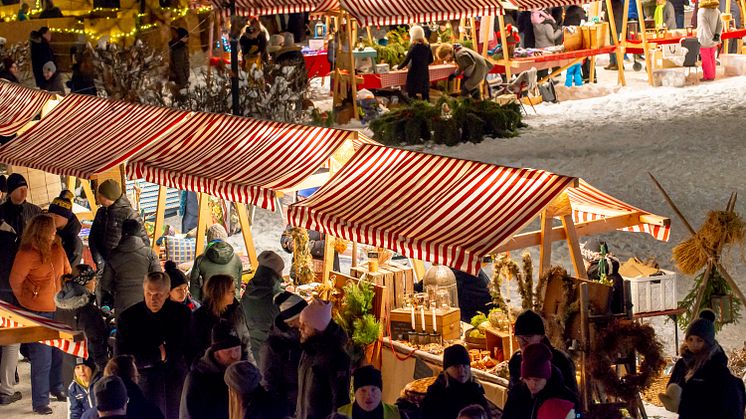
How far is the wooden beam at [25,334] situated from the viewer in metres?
6.91

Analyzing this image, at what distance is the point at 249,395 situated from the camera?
261 inches

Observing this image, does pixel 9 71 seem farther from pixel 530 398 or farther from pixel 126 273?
pixel 530 398

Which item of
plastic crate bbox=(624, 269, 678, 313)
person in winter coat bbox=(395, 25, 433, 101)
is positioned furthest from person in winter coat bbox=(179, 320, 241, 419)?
person in winter coat bbox=(395, 25, 433, 101)

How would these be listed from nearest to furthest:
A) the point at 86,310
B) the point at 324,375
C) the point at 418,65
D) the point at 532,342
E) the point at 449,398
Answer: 1. the point at 449,398
2. the point at 532,342
3. the point at 324,375
4. the point at 86,310
5. the point at 418,65

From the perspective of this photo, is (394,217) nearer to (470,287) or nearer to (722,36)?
(470,287)

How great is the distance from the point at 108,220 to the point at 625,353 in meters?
4.96

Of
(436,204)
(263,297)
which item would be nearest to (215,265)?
(263,297)

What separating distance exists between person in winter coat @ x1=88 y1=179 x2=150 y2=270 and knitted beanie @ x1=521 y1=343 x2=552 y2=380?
493 cm

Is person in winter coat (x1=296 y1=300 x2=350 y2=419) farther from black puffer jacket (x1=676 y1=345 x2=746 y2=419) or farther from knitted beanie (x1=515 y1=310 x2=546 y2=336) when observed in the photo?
black puffer jacket (x1=676 y1=345 x2=746 y2=419)

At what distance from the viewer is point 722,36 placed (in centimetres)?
2283

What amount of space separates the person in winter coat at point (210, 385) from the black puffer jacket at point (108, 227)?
155 inches

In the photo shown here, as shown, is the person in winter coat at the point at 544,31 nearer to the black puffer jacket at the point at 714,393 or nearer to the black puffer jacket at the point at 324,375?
the black puffer jacket at the point at 324,375

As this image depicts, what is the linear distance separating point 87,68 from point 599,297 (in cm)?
1505

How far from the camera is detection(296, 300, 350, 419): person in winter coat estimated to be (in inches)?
288
